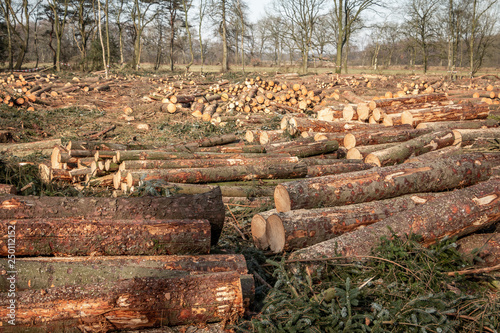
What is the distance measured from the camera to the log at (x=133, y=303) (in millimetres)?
2344

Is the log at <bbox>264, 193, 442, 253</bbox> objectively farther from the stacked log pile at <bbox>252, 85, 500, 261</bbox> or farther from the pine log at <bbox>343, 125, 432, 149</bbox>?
the pine log at <bbox>343, 125, 432, 149</bbox>

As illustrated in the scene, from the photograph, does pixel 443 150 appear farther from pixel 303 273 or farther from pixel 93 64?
pixel 93 64

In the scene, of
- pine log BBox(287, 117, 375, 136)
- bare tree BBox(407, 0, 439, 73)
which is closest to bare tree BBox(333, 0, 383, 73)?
bare tree BBox(407, 0, 439, 73)

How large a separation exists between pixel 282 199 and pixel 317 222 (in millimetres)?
646

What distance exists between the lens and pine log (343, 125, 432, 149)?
7297mm

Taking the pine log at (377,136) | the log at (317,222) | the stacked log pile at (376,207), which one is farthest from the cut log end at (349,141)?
the log at (317,222)

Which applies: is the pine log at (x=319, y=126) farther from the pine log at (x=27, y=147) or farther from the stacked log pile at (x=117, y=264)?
the pine log at (x=27, y=147)

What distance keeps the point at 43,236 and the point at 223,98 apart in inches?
518

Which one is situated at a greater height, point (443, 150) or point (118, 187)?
point (443, 150)

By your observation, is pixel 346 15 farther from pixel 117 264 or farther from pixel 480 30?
pixel 117 264

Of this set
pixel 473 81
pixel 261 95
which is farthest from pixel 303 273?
pixel 473 81

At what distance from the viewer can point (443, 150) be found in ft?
22.6

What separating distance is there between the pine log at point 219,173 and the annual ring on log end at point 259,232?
1.67 m

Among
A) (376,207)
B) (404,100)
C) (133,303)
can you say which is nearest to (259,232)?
(376,207)
